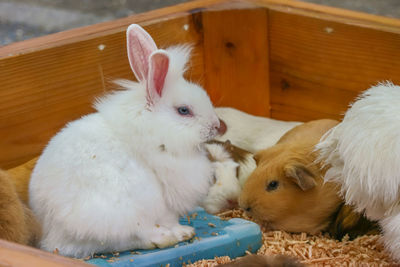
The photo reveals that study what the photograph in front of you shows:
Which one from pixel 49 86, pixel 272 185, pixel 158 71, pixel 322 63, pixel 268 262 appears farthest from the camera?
pixel 322 63

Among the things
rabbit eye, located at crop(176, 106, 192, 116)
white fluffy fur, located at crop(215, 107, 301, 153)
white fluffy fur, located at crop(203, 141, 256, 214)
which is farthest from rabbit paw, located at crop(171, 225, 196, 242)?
white fluffy fur, located at crop(215, 107, 301, 153)

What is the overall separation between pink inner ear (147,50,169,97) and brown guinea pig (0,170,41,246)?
1.63 feet

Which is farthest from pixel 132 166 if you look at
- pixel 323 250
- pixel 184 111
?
pixel 323 250

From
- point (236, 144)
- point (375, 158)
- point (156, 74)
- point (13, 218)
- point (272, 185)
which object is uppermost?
point (156, 74)

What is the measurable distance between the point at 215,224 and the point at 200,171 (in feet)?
0.89

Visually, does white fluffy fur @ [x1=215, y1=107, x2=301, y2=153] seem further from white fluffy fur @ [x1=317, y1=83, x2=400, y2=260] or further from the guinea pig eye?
white fluffy fur @ [x1=317, y1=83, x2=400, y2=260]

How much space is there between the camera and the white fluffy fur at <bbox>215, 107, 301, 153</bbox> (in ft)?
10.1

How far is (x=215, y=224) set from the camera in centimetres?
244

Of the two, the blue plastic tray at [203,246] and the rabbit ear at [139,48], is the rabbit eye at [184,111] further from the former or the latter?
the blue plastic tray at [203,246]

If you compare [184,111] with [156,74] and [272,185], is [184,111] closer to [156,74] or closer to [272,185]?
[156,74]

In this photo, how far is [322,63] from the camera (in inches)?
120

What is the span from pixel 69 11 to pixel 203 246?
131 inches

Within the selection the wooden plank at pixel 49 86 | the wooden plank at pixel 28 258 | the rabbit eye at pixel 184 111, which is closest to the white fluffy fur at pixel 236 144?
the wooden plank at pixel 49 86

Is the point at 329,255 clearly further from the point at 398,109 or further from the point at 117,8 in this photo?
the point at 117,8
